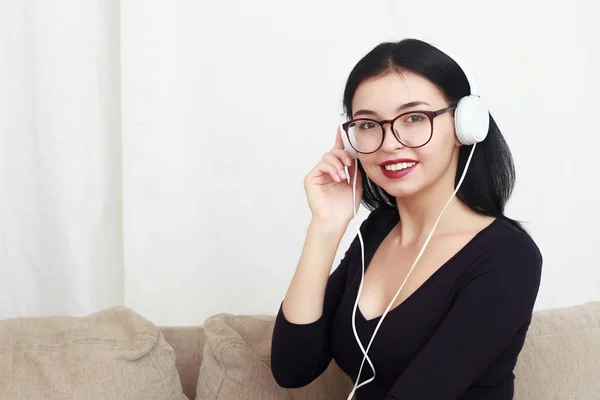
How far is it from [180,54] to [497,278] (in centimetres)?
135

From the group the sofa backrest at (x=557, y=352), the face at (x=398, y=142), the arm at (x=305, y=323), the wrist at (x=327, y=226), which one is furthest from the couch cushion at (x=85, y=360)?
the face at (x=398, y=142)

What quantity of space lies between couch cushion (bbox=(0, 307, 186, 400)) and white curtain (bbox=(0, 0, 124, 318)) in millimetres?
626

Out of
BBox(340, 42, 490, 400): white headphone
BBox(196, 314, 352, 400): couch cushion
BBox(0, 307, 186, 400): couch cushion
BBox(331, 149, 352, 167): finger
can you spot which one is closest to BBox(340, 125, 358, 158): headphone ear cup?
BBox(331, 149, 352, 167): finger

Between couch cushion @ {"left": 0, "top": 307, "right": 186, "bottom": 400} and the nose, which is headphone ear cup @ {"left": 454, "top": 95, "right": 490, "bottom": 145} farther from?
couch cushion @ {"left": 0, "top": 307, "right": 186, "bottom": 400}

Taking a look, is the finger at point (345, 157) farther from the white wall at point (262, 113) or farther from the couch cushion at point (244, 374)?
the white wall at point (262, 113)

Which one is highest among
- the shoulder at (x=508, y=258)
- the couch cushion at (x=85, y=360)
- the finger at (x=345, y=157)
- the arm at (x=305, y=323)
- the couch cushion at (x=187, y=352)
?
the finger at (x=345, y=157)

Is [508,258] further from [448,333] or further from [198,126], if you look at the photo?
[198,126]

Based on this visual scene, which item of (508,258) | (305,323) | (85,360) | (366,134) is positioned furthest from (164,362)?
(508,258)

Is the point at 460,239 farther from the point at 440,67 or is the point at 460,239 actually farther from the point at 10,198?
the point at 10,198

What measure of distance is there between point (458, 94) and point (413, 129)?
12cm

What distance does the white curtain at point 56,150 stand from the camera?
85.1 inches

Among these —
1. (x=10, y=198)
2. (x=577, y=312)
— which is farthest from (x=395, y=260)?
(x=10, y=198)

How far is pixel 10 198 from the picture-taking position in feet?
7.22

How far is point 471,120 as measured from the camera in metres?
1.33
